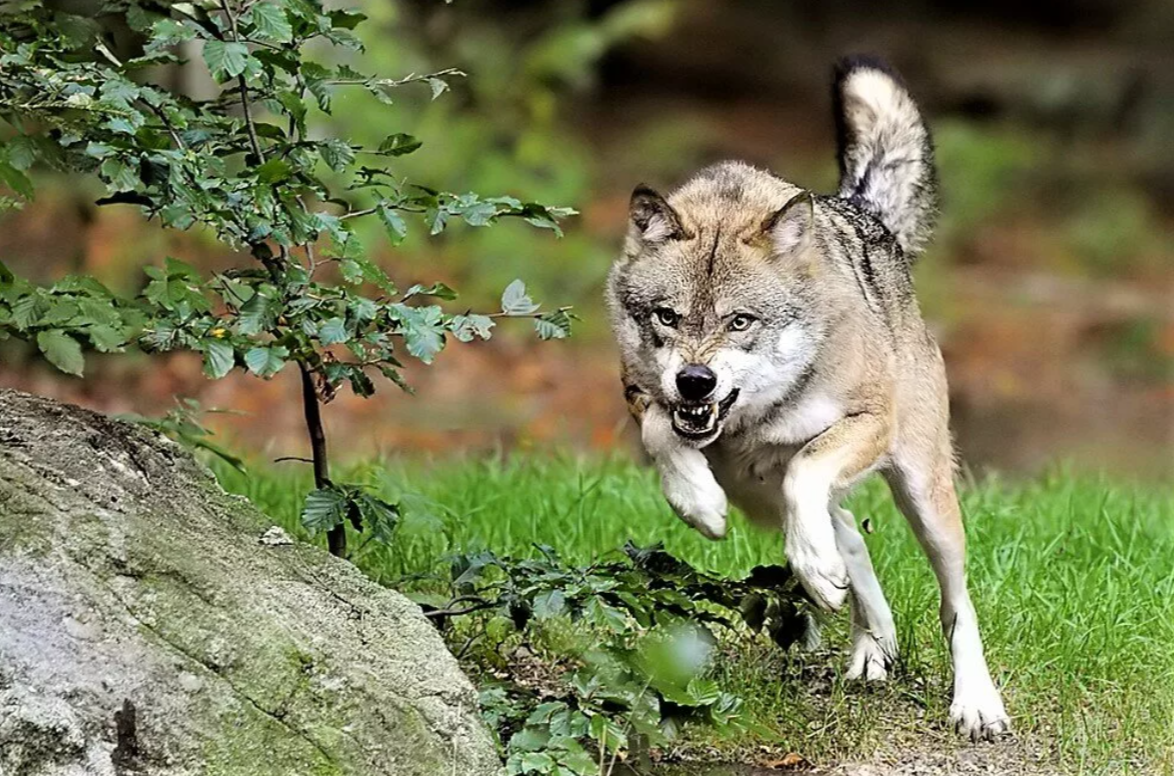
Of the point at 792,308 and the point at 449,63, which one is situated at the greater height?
the point at 449,63

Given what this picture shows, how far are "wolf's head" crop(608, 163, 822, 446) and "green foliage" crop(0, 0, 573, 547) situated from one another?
2.34 ft

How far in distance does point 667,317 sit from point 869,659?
117 cm

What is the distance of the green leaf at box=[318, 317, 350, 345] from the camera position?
355 centimetres

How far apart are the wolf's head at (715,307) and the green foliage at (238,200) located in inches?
28.0

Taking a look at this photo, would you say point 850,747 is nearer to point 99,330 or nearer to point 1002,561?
point 1002,561

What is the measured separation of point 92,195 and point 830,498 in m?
8.05

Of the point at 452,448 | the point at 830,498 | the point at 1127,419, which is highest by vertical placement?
the point at 1127,419

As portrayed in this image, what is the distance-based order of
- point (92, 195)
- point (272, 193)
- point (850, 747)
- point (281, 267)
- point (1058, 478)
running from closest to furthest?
point (272, 193) < point (281, 267) < point (850, 747) < point (1058, 478) < point (92, 195)

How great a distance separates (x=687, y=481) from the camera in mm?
4320

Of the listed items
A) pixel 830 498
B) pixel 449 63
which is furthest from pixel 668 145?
pixel 830 498

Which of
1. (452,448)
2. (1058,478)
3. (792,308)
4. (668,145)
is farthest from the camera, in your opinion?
(668,145)

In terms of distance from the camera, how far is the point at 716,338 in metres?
4.46

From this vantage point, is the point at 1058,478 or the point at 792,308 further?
the point at 1058,478

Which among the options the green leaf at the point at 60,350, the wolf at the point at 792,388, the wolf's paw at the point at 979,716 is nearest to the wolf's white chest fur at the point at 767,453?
the wolf at the point at 792,388
